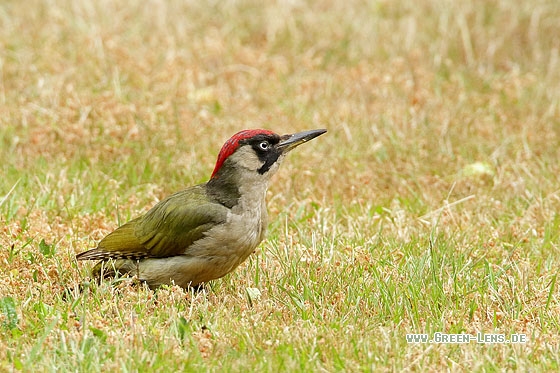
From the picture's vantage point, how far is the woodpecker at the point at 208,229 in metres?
5.00

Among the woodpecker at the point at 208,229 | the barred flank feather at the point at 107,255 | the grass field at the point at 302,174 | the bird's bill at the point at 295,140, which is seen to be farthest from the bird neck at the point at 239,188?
the barred flank feather at the point at 107,255

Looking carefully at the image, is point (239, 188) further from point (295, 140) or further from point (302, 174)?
point (302, 174)

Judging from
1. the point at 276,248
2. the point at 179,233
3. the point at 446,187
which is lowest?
the point at 446,187

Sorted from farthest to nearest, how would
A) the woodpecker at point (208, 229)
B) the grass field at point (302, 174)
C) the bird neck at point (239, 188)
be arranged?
the bird neck at point (239, 188), the woodpecker at point (208, 229), the grass field at point (302, 174)

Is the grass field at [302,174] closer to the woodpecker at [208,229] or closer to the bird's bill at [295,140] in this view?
the woodpecker at [208,229]

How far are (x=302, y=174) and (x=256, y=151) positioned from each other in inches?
67.0

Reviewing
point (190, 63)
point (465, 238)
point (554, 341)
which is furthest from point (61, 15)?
point (554, 341)

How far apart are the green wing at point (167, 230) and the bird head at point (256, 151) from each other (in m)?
0.24

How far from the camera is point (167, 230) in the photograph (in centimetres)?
513

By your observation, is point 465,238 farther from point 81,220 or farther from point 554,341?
point 81,220

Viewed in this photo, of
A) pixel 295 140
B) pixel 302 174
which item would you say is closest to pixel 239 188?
pixel 295 140

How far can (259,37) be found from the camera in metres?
9.46

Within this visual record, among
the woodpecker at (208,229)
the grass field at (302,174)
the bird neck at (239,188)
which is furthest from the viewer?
the bird neck at (239,188)

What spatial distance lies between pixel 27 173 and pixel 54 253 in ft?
4.72
